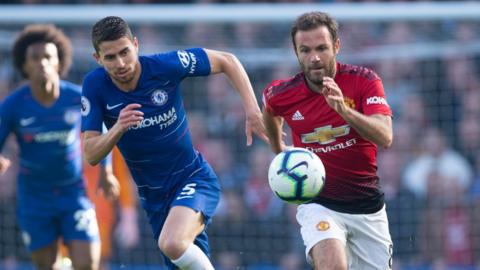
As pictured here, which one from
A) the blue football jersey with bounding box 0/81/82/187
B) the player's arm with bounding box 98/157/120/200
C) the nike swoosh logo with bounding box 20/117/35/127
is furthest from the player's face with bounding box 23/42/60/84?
the player's arm with bounding box 98/157/120/200

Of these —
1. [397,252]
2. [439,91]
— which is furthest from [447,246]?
[439,91]

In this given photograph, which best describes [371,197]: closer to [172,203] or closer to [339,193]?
[339,193]

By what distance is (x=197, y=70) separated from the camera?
7.84m

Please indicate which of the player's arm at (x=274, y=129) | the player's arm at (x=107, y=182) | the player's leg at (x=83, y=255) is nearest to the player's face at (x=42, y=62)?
the player's arm at (x=107, y=182)

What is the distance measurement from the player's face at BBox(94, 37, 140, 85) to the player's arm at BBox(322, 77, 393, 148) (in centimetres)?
146

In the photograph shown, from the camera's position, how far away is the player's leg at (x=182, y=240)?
723cm

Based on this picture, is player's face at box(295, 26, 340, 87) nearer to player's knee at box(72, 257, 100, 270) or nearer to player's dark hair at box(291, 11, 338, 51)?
player's dark hair at box(291, 11, 338, 51)

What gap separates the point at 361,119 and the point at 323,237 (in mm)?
862

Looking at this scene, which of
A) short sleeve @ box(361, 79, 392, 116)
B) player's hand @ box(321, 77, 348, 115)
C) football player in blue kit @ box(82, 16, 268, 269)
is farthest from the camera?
football player in blue kit @ box(82, 16, 268, 269)

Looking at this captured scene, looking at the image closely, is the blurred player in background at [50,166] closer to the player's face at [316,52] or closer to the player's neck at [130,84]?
the player's neck at [130,84]

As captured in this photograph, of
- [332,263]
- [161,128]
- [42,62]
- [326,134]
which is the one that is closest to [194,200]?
[161,128]

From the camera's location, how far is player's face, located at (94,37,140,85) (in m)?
7.37

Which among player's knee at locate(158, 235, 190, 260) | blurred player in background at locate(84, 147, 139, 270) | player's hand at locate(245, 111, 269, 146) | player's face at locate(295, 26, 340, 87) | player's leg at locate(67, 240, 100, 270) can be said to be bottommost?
blurred player in background at locate(84, 147, 139, 270)

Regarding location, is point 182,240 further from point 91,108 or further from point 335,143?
point 335,143
